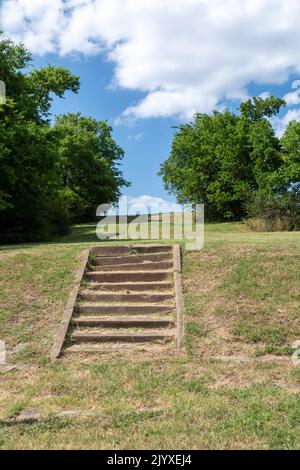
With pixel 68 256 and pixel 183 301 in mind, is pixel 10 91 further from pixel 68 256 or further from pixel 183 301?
pixel 183 301

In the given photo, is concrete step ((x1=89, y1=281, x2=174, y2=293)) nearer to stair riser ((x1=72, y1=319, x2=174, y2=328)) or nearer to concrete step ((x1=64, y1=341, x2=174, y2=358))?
stair riser ((x1=72, y1=319, x2=174, y2=328))

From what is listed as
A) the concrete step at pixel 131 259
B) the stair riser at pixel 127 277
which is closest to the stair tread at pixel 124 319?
the stair riser at pixel 127 277

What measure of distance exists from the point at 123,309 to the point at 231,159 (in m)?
24.9

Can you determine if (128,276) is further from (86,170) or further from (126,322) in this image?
(86,170)

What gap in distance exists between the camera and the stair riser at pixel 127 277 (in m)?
8.54

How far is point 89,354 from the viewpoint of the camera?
21.1 feet

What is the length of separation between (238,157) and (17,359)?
26622mm

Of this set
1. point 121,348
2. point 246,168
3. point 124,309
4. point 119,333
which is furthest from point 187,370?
point 246,168

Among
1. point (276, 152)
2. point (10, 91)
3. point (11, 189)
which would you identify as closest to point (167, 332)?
point (11, 189)

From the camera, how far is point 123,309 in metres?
7.51

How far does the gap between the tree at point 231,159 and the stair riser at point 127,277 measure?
20.2 meters

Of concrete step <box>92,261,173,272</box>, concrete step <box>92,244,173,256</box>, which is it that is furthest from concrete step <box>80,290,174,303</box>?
concrete step <box>92,244,173,256</box>

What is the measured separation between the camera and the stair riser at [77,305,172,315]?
7.48 m

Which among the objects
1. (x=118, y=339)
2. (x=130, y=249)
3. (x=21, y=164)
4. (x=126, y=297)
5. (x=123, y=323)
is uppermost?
(x=21, y=164)
